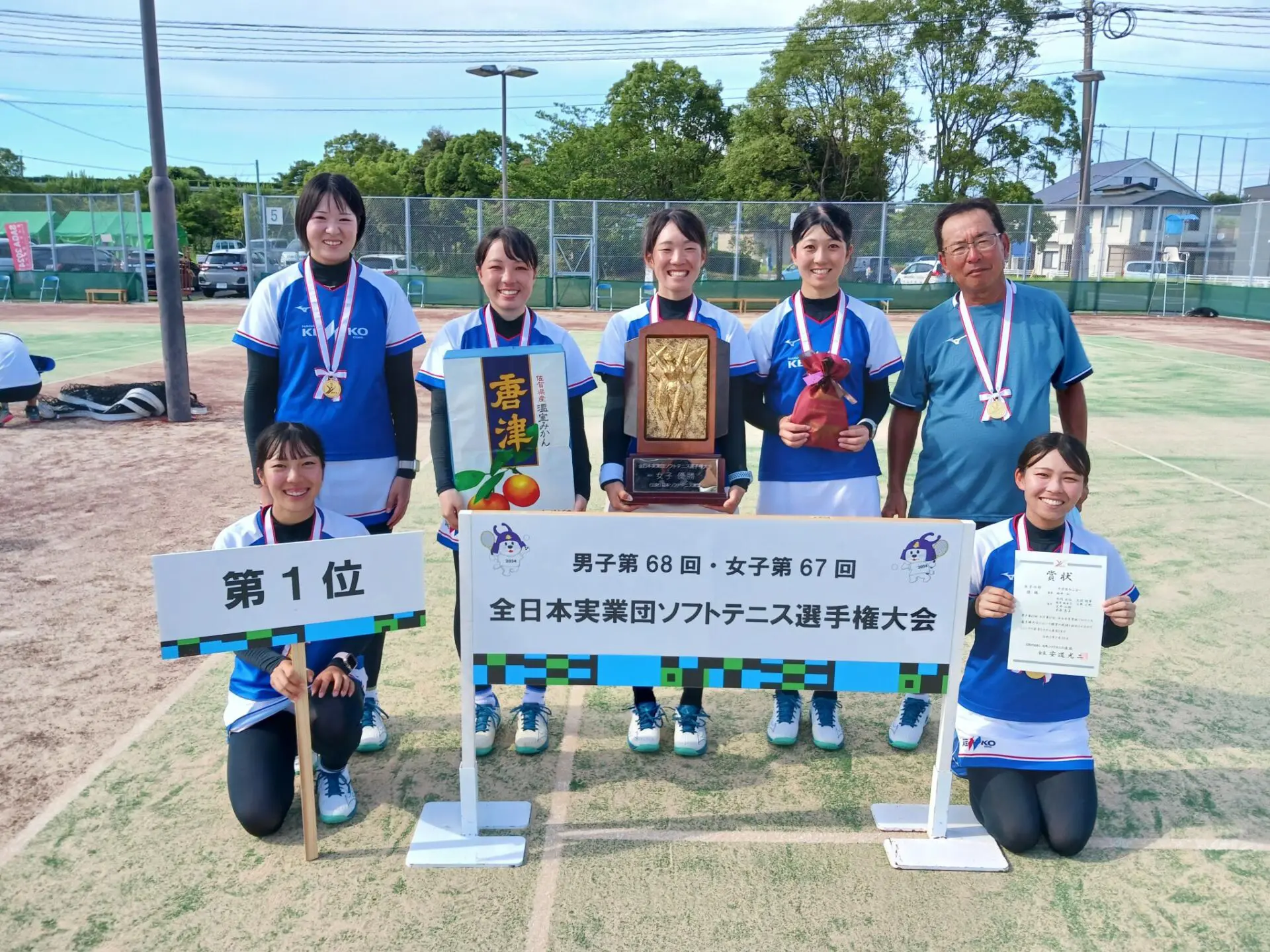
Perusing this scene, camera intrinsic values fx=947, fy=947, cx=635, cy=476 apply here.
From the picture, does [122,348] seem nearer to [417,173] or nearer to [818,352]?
[818,352]

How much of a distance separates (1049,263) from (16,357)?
91.5 ft

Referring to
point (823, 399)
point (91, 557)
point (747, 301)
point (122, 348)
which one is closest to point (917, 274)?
point (747, 301)

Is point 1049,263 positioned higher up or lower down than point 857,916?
higher up

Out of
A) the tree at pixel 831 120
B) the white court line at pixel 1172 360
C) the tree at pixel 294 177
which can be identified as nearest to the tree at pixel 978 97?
the tree at pixel 831 120

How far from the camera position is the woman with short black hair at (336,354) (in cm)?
316

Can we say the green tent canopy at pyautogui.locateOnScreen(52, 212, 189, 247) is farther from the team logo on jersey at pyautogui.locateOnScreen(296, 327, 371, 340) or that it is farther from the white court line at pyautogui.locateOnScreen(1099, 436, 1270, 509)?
the team logo on jersey at pyautogui.locateOnScreen(296, 327, 371, 340)

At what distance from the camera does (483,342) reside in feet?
10.5

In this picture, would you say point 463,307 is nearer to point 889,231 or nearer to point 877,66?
point 889,231

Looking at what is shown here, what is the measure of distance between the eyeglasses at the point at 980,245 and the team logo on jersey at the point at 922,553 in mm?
1028

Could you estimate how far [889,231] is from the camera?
24.8 meters

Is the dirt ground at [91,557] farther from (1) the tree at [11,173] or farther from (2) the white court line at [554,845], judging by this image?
(1) the tree at [11,173]

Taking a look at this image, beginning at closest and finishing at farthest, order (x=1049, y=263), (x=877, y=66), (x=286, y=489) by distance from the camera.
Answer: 1. (x=286, y=489)
2. (x=1049, y=263)
3. (x=877, y=66)

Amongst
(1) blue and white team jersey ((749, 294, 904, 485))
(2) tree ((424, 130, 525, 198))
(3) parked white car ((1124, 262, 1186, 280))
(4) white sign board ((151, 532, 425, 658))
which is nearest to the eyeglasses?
(1) blue and white team jersey ((749, 294, 904, 485))

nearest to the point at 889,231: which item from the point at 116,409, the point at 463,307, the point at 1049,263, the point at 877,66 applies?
the point at 1049,263
